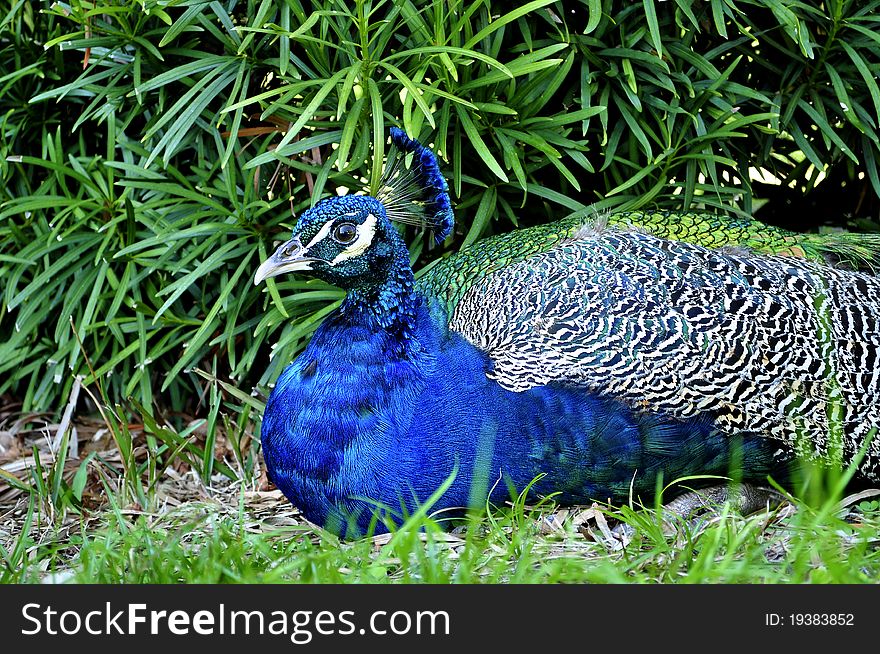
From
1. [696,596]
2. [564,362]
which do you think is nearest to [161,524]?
[564,362]

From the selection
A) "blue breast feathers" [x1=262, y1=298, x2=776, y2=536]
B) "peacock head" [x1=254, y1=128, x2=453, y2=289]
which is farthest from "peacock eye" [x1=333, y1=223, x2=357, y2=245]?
"blue breast feathers" [x1=262, y1=298, x2=776, y2=536]

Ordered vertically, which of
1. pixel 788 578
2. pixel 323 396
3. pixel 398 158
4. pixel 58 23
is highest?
pixel 58 23

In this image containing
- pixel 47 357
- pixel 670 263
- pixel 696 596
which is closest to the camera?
pixel 696 596

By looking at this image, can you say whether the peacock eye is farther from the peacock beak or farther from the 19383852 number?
the 19383852 number

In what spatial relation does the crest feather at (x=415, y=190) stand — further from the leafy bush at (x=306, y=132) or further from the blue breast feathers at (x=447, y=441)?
the blue breast feathers at (x=447, y=441)

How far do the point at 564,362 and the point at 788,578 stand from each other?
762 millimetres

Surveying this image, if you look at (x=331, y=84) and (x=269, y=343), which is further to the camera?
(x=269, y=343)

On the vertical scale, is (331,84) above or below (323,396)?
above

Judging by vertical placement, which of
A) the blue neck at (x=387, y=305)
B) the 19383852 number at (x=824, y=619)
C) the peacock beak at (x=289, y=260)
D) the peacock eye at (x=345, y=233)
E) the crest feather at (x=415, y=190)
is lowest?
the 19383852 number at (x=824, y=619)

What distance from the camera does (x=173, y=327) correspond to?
331 centimetres

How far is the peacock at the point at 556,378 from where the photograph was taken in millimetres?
2332

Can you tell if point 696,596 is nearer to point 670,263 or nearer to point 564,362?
point 564,362

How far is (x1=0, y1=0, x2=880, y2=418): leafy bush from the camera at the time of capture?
280cm

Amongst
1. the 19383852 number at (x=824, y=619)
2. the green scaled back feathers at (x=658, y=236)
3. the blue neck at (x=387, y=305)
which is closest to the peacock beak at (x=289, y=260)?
the blue neck at (x=387, y=305)
